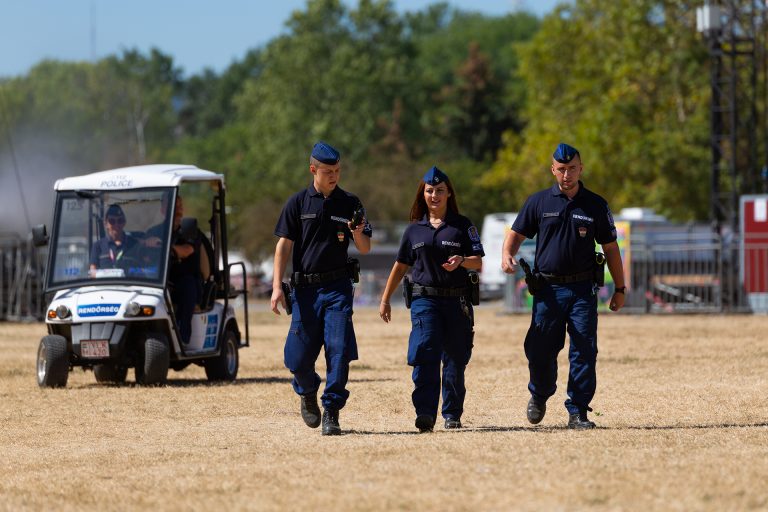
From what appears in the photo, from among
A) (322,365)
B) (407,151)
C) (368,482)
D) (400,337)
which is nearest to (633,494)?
(368,482)

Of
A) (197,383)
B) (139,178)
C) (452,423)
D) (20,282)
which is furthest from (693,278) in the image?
(452,423)

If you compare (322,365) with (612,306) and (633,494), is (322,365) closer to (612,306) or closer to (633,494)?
(612,306)

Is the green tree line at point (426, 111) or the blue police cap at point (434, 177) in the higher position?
the green tree line at point (426, 111)

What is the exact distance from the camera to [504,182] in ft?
243

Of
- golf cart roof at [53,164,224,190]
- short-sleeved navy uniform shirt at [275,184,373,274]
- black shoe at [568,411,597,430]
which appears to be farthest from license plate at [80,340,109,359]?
black shoe at [568,411,597,430]

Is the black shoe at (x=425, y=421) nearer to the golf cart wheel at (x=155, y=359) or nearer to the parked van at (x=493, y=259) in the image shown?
the golf cart wheel at (x=155, y=359)

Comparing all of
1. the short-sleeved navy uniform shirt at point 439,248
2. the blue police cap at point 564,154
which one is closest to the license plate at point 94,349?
the short-sleeved navy uniform shirt at point 439,248

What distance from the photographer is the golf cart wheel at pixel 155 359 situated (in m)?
16.6

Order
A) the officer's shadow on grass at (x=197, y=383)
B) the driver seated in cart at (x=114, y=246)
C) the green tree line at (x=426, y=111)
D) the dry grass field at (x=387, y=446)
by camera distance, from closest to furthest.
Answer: the dry grass field at (x=387, y=446), the officer's shadow on grass at (x=197, y=383), the driver seated in cart at (x=114, y=246), the green tree line at (x=426, y=111)

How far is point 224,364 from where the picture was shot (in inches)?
696

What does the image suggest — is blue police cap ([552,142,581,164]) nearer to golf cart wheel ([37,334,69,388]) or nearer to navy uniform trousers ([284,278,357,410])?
navy uniform trousers ([284,278,357,410])

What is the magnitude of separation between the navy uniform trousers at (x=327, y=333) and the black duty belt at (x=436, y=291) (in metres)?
0.47

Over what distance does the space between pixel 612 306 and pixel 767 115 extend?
139 ft

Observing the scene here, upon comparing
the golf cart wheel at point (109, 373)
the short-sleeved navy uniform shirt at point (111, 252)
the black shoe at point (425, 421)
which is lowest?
the golf cart wheel at point (109, 373)
